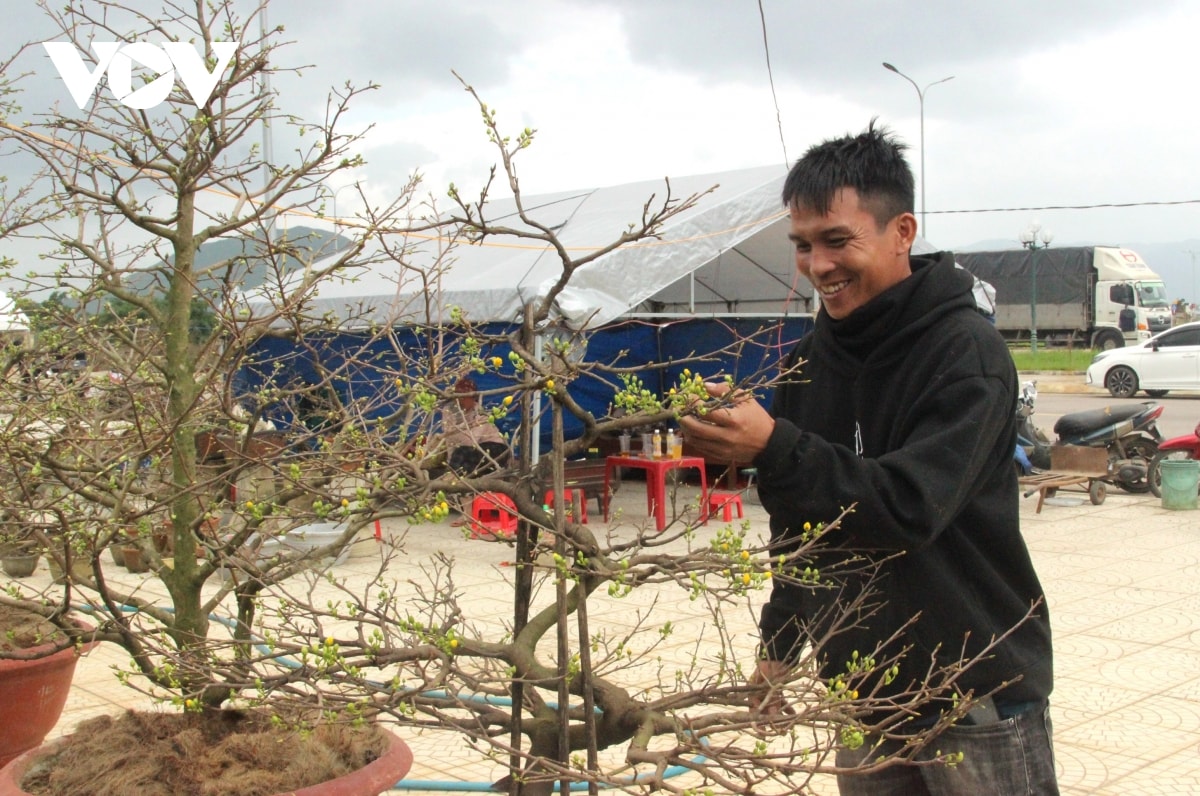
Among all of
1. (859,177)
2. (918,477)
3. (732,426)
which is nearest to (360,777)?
(732,426)

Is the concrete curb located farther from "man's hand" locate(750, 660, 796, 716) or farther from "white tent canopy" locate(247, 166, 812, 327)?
"man's hand" locate(750, 660, 796, 716)

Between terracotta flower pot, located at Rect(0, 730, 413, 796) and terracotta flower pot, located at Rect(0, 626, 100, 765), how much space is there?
1140 millimetres

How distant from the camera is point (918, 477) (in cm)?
205

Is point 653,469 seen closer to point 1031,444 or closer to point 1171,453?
point 1031,444

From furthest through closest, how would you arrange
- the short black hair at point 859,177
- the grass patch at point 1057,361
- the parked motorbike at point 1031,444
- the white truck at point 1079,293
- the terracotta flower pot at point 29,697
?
the white truck at point 1079,293 < the grass patch at point 1057,361 < the parked motorbike at point 1031,444 < the terracotta flower pot at point 29,697 < the short black hair at point 859,177

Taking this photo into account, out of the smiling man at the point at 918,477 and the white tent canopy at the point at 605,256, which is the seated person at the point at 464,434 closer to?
the smiling man at the point at 918,477

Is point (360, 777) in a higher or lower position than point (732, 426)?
lower

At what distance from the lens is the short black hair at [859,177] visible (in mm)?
2312

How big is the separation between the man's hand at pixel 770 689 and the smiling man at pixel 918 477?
16 millimetres

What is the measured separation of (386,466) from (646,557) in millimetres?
513

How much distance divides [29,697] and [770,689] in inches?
127

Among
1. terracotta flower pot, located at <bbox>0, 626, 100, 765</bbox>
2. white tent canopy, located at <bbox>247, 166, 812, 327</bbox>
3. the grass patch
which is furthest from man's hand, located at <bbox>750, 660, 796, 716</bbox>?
the grass patch

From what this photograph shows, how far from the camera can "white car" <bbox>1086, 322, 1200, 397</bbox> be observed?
861 inches

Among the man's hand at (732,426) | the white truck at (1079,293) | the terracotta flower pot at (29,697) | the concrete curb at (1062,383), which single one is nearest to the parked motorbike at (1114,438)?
the terracotta flower pot at (29,697)
